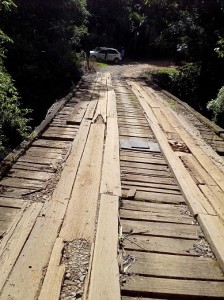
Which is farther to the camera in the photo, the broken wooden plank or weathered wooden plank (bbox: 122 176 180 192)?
weathered wooden plank (bbox: 122 176 180 192)

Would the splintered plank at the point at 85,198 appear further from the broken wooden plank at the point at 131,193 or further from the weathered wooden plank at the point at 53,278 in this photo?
the broken wooden plank at the point at 131,193

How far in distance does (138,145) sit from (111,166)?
1343mm

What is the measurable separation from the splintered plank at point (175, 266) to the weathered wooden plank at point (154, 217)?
62cm

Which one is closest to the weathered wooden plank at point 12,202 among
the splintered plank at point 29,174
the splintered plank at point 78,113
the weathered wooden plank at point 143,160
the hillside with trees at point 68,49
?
the splintered plank at point 29,174

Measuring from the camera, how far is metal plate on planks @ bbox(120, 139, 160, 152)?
5828 millimetres

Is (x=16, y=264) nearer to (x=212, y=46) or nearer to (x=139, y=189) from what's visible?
(x=139, y=189)

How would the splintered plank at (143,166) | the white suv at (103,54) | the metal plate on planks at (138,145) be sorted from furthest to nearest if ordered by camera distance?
the white suv at (103,54) < the metal plate on planks at (138,145) < the splintered plank at (143,166)

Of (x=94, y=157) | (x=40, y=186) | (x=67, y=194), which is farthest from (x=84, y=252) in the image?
(x=94, y=157)

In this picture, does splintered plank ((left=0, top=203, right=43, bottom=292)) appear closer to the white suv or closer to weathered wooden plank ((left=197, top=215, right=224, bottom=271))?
weathered wooden plank ((left=197, top=215, right=224, bottom=271))

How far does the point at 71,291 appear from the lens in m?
2.37

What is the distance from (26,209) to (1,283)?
108 cm

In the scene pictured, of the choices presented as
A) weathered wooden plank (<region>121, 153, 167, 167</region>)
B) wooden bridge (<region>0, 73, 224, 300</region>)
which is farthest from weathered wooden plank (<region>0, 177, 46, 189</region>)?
weathered wooden plank (<region>121, 153, 167, 167</region>)

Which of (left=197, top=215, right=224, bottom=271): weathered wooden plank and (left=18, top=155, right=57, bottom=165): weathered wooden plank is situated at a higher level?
(left=197, top=215, right=224, bottom=271): weathered wooden plank

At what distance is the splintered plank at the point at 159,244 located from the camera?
2.91m
